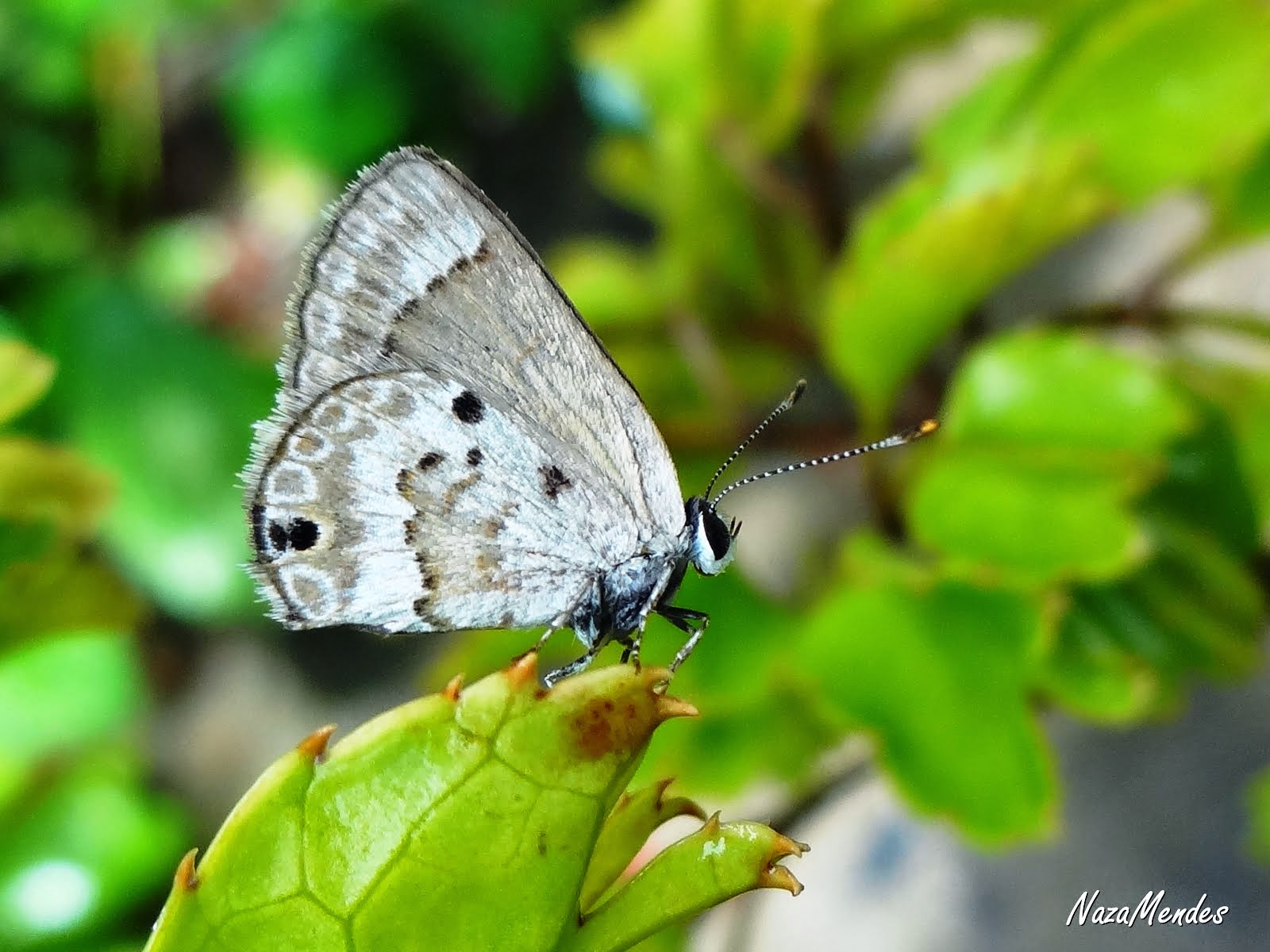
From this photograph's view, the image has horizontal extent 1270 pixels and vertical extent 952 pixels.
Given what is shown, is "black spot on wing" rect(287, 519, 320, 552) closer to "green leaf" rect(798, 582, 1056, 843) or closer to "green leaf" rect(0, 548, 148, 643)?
"green leaf" rect(0, 548, 148, 643)

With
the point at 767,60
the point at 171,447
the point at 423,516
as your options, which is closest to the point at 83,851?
the point at 171,447

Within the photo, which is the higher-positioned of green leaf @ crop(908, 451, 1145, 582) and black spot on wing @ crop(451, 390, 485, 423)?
black spot on wing @ crop(451, 390, 485, 423)

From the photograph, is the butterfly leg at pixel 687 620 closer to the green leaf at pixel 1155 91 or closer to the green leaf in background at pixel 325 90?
the green leaf at pixel 1155 91

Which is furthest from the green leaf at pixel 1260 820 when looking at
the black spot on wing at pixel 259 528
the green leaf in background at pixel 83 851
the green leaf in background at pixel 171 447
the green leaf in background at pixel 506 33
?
the green leaf in background at pixel 506 33

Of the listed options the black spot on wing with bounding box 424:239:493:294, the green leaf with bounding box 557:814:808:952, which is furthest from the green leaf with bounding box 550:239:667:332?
the green leaf with bounding box 557:814:808:952

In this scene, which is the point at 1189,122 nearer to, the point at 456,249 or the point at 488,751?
the point at 456,249

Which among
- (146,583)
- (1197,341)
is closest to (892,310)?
(1197,341)
